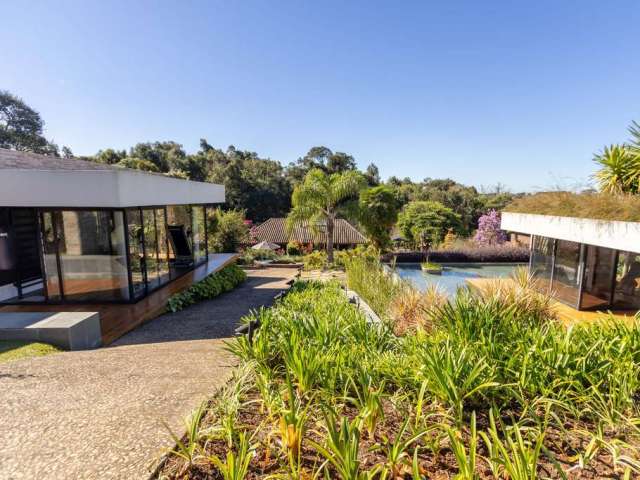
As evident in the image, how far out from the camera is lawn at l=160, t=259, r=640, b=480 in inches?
74.6

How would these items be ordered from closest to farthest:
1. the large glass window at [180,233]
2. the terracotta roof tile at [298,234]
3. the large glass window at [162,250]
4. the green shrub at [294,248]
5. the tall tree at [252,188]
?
the large glass window at [162,250] → the large glass window at [180,233] → the green shrub at [294,248] → the terracotta roof tile at [298,234] → the tall tree at [252,188]

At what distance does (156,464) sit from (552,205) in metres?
10.2

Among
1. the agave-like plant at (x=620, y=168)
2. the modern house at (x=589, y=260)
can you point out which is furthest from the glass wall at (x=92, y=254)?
the agave-like plant at (x=620, y=168)

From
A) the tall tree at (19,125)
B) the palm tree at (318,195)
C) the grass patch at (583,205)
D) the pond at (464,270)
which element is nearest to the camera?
the grass patch at (583,205)

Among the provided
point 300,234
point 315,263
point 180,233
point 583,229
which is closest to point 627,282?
point 583,229

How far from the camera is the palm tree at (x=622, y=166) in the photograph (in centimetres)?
768

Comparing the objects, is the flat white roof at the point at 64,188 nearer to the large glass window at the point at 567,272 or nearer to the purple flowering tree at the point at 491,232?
the large glass window at the point at 567,272

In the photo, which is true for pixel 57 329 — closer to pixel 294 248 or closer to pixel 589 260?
pixel 589 260

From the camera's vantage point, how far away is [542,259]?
934 cm

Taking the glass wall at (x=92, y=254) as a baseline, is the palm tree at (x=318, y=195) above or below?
above

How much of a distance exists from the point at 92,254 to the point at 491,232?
25.5 meters

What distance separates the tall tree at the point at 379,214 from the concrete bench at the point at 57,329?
16239mm

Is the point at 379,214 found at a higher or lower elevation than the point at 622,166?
lower

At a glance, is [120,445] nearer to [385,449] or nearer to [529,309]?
Answer: [385,449]
